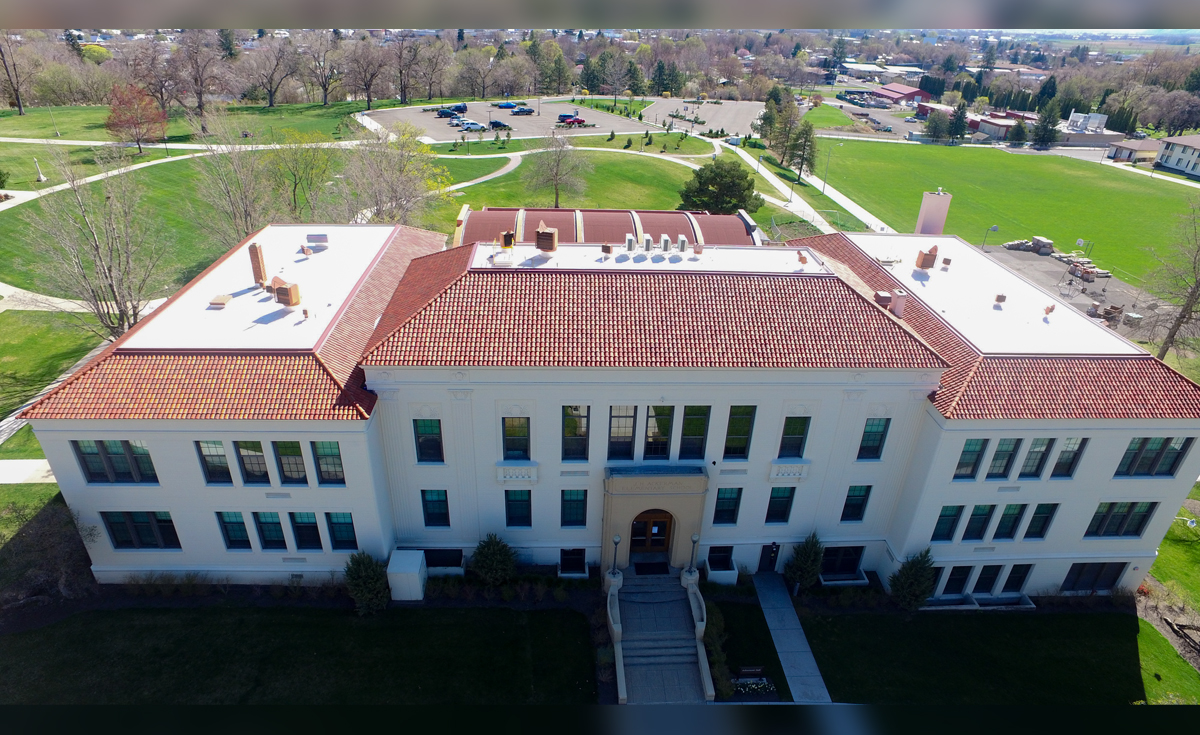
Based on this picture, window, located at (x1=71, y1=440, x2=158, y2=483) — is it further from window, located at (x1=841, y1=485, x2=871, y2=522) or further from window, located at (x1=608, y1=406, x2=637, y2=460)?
window, located at (x1=841, y1=485, x2=871, y2=522)

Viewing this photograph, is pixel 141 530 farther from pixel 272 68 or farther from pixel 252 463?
pixel 272 68

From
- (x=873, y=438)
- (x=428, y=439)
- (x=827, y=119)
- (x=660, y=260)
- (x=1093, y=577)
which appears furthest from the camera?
(x=827, y=119)

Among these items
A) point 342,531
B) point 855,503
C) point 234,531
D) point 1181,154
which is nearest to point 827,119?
point 1181,154

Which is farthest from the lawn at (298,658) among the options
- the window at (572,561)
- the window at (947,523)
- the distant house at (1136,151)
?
the distant house at (1136,151)
